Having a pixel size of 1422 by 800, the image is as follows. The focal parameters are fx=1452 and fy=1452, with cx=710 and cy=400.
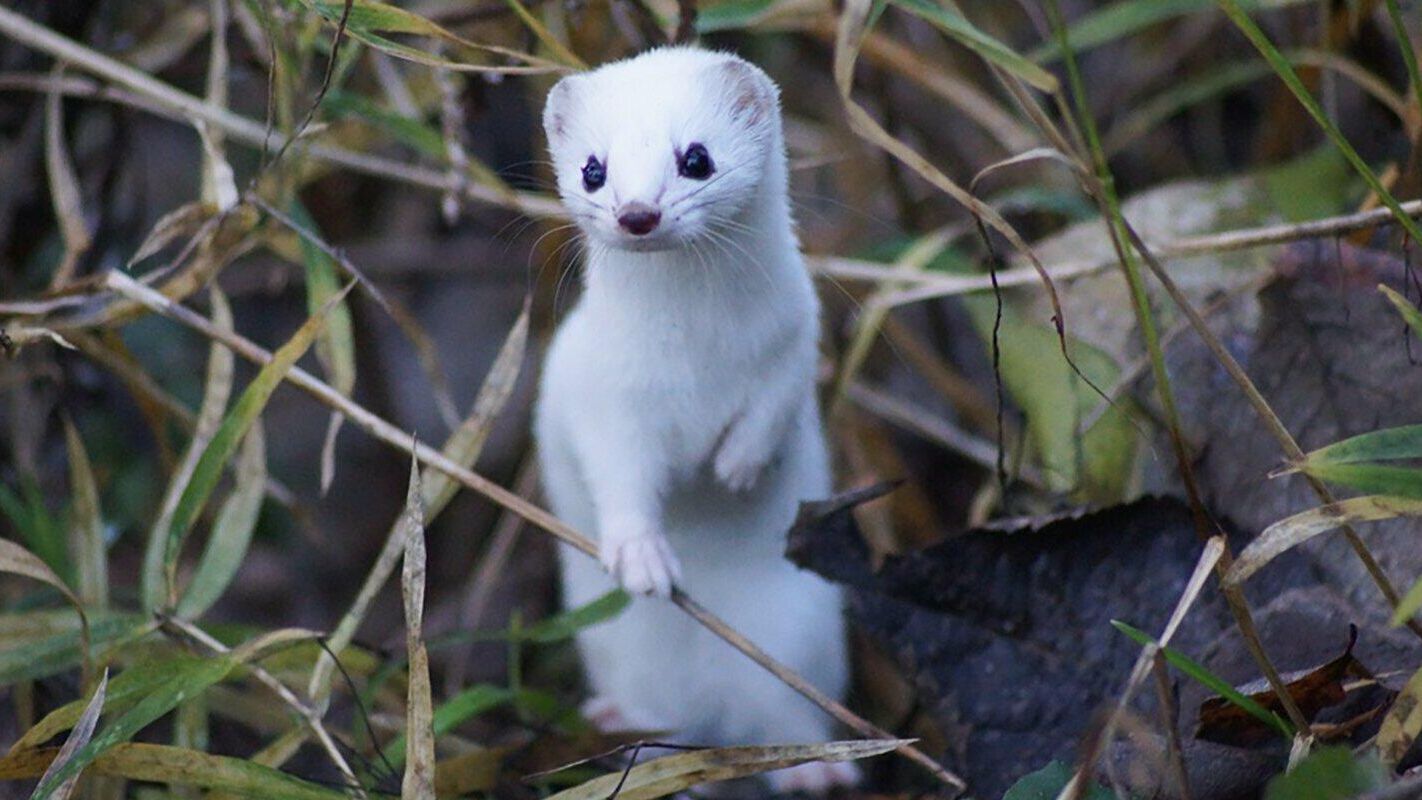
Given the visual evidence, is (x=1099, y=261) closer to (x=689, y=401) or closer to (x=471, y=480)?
(x=689, y=401)

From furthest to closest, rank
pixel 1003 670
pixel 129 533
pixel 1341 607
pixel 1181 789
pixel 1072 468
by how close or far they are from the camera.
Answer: pixel 129 533, pixel 1072 468, pixel 1003 670, pixel 1341 607, pixel 1181 789

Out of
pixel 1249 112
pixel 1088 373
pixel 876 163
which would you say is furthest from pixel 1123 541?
pixel 1249 112

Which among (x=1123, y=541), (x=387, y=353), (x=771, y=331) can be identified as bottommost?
(x=1123, y=541)

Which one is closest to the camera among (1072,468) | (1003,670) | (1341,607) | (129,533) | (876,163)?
(1341,607)

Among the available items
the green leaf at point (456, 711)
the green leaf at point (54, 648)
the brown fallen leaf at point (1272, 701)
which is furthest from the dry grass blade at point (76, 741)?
the brown fallen leaf at point (1272, 701)

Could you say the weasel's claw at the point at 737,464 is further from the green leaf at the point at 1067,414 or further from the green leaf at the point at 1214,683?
the green leaf at the point at 1214,683

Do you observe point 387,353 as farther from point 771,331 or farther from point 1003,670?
point 1003,670
